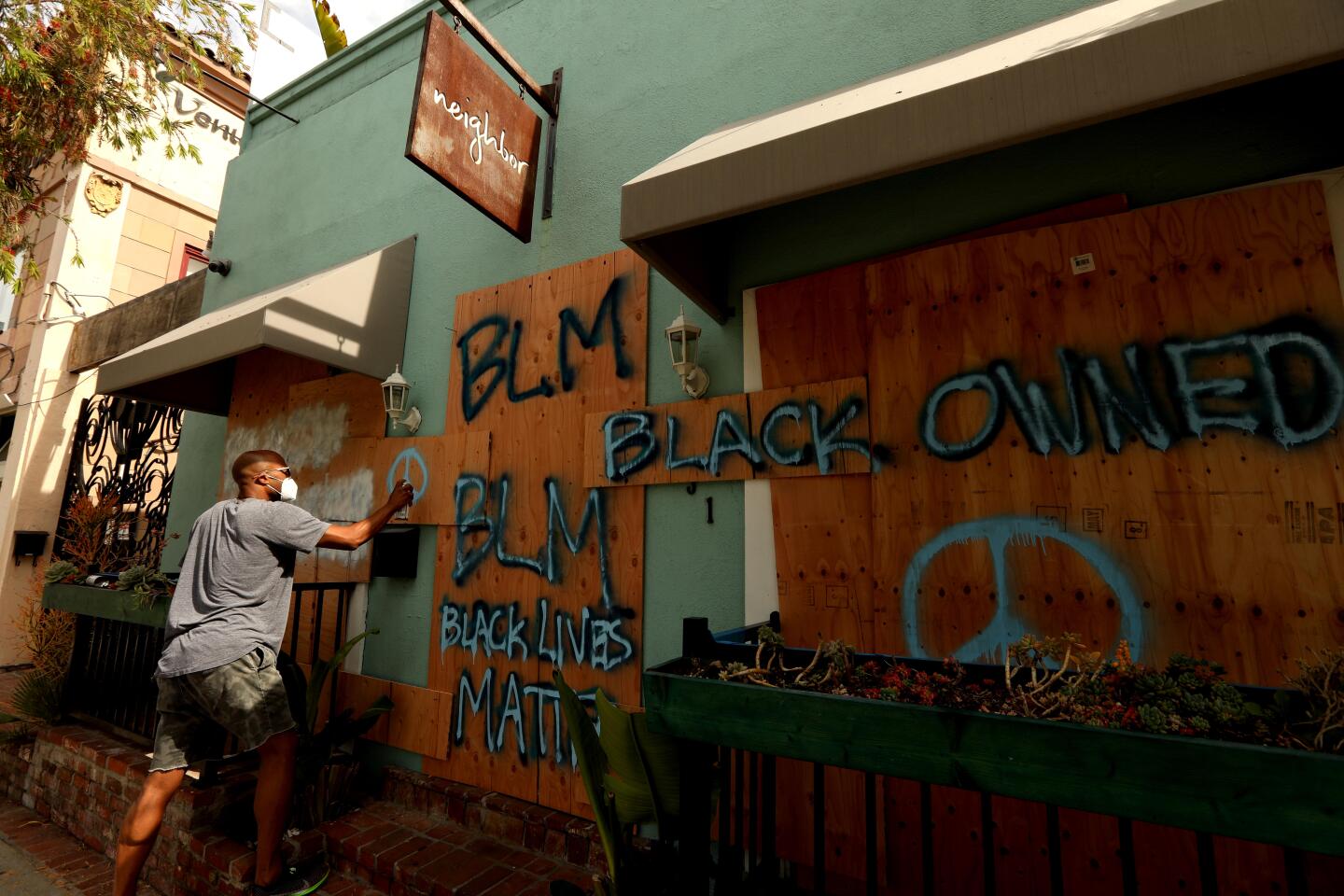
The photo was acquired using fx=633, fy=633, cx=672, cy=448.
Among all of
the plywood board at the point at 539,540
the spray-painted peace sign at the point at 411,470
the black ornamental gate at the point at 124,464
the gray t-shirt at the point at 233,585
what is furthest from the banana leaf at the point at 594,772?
the black ornamental gate at the point at 124,464

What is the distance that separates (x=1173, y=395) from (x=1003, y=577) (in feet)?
2.93

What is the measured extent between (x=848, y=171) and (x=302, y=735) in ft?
13.8

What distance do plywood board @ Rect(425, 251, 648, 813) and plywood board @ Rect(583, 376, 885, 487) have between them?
0.14 meters

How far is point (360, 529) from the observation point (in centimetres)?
343

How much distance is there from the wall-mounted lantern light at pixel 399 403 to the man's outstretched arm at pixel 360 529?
3.37 ft

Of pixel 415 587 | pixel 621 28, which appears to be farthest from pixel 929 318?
pixel 415 587

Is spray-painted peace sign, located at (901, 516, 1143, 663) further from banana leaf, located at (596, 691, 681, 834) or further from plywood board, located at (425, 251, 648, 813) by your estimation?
plywood board, located at (425, 251, 648, 813)

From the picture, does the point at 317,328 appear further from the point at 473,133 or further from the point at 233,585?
the point at 233,585

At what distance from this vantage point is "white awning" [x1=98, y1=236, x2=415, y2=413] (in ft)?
13.5

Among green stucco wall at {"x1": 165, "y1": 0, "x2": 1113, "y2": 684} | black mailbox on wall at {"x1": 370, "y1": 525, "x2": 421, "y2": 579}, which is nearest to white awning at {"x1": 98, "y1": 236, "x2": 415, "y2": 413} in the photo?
green stucco wall at {"x1": 165, "y1": 0, "x2": 1113, "y2": 684}

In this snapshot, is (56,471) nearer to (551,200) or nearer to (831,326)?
(551,200)

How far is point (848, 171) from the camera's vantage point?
219 centimetres

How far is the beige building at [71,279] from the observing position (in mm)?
8055

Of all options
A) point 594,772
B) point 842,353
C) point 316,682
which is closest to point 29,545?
point 316,682
